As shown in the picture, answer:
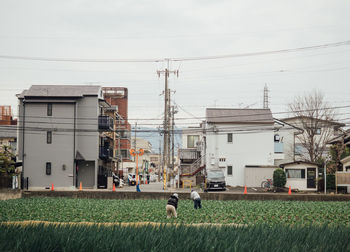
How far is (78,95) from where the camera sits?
163 ft

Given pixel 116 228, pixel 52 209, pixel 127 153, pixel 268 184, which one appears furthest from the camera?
pixel 127 153

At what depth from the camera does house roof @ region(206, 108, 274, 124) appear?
50.7 meters

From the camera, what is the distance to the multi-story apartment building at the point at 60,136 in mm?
48406

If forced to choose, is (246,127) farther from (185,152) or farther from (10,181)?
(10,181)

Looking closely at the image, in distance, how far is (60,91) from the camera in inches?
1981

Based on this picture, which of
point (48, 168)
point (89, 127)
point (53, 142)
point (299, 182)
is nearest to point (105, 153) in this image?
point (89, 127)

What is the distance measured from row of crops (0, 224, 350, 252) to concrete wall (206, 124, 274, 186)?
39099mm

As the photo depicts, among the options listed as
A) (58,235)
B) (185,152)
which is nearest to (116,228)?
(58,235)

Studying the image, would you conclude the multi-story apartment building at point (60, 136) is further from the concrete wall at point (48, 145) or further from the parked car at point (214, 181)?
the parked car at point (214, 181)

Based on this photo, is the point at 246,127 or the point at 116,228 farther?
the point at 246,127

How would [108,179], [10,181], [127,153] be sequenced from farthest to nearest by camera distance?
[127,153]
[108,179]
[10,181]

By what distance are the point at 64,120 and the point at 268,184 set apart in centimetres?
2225

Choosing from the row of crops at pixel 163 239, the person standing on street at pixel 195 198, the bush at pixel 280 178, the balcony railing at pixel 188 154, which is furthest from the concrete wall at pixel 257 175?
the row of crops at pixel 163 239

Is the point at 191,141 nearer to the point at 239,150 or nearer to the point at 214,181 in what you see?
the point at 239,150
